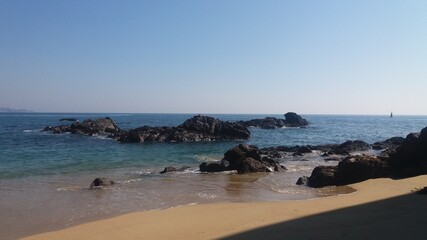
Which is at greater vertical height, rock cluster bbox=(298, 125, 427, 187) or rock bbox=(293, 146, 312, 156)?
rock cluster bbox=(298, 125, 427, 187)

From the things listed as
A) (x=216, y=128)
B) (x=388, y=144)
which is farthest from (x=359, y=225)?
(x=216, y=128)

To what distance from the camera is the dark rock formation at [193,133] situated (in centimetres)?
5322

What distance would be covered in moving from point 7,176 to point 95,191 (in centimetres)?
796

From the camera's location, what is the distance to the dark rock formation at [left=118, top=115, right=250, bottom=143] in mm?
53219

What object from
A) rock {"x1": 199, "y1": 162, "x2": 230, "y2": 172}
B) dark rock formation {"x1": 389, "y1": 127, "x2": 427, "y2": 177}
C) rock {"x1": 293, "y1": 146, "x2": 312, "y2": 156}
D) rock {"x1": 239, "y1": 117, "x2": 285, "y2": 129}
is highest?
dark rock formation {"x1": 389, "y1": 127, "x2": 427, "y2": 177}

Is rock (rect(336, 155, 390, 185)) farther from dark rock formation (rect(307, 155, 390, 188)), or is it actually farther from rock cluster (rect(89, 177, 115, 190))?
rock cluster (rect(89, 177, 115, 190))

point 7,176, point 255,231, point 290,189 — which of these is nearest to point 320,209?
point 255,231

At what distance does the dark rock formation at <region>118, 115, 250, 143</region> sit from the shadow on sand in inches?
1689

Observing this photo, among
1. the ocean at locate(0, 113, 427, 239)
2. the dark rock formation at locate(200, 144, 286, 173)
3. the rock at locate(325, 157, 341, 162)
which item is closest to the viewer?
the ocean at locate(0, 113, 427, 239)

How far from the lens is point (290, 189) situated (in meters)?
17.6

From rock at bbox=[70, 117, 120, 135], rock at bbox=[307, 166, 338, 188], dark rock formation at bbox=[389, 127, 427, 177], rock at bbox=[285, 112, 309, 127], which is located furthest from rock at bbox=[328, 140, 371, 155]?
rock at bbox=[285, 112, 309, 127]

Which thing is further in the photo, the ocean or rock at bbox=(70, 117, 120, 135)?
rock at bbox=(70, 117, 120, 135)

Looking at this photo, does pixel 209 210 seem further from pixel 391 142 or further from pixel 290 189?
pixel 391 142

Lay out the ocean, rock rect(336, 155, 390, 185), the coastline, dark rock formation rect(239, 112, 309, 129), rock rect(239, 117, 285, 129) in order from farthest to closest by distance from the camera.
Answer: dark rock formation rect(239, 112, 309, 129) → rock rect(239, 117, 285, 129) → rock rect(336, 155, 390, 185) → the ocean → the coastline
